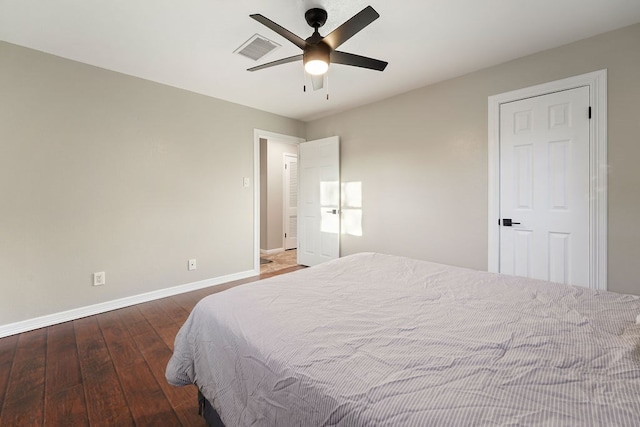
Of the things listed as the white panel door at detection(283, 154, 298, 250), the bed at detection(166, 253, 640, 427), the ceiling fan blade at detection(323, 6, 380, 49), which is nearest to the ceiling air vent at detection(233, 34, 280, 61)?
the ceiling fan blade at detection(323, 6, 380, 49)

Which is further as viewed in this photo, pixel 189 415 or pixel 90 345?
pixel 90 345

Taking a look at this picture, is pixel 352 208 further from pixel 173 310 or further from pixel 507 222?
pixel 173 310

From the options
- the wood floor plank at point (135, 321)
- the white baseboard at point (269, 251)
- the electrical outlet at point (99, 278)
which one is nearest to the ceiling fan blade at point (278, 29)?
the wood floor plank at point (135, 321)

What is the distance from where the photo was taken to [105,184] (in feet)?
9.29

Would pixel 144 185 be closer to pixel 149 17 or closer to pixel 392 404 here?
pixel 149 17

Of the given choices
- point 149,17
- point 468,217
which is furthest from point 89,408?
point 468,217

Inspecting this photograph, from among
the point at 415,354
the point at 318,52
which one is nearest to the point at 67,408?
the point at 415,354

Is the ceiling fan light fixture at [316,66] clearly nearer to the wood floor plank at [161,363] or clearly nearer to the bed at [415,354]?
the bed at [415,354]

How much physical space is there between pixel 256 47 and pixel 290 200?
405cm

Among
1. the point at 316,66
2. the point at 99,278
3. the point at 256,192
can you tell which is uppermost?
the point at 316,66

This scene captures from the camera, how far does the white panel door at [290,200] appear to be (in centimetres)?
624

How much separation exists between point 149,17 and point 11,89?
58.1 inches

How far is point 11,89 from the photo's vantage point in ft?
7.73

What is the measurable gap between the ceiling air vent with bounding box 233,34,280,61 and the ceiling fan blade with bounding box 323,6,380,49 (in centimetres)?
78
